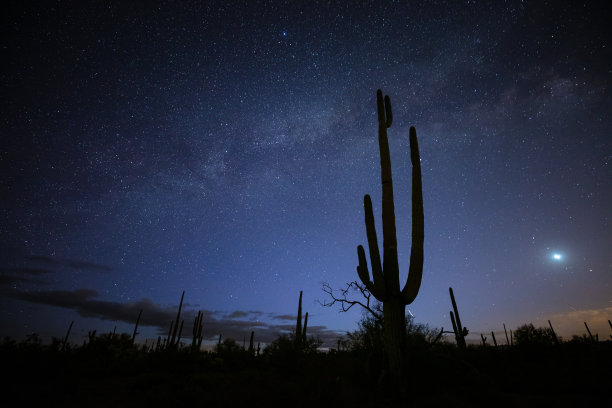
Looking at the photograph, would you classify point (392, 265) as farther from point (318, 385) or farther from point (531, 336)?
point (531, 336)

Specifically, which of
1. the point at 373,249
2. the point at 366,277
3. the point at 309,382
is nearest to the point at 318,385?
the point at 309,382

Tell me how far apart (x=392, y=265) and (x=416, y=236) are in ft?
3.00

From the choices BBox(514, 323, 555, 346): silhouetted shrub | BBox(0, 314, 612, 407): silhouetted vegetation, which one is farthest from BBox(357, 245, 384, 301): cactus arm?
BBox(514, 323, 555, 346): silhouetted shrub

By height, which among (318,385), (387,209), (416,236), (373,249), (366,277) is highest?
(387,209)

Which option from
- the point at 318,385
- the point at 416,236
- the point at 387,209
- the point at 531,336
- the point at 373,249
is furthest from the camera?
the point at 531,336

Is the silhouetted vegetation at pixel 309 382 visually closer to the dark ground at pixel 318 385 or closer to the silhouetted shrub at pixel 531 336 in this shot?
the dark ground at pixel 318 385

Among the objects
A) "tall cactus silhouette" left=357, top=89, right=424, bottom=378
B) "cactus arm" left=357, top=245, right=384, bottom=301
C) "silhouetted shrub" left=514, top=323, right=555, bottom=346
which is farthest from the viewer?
"silhouetted shrub" left=514, top=323, right=555, bottom=346

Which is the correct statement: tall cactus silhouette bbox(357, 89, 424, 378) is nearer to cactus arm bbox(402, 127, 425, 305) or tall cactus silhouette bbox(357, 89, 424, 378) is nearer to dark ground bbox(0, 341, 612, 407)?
cactus arm bbox(402, 127, 425, 305)

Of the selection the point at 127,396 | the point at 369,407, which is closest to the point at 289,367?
the point at 127,396

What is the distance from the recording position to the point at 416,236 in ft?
22.6

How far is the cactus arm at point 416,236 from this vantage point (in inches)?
258

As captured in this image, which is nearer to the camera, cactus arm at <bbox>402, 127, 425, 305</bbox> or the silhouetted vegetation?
the silhouetted vegetation

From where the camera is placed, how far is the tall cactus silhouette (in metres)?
6.30

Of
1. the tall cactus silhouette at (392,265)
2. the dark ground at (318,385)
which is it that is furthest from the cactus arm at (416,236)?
the dark ground at (318,385)
